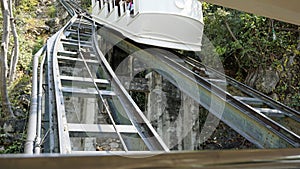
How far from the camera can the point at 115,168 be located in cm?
45

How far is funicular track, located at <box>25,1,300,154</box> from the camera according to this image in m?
1.99

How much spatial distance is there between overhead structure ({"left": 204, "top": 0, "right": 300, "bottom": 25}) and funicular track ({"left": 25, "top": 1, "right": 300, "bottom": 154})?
0.83 metres

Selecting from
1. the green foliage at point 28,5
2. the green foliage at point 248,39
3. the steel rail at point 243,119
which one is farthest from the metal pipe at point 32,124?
the green foliage at point 28,5

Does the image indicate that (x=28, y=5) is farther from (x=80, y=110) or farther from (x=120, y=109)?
(x=120, y=109)

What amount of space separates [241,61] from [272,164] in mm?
4377

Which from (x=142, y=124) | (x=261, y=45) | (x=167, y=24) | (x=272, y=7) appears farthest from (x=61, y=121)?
(x=261, y=45)

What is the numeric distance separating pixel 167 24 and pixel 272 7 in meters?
2.20

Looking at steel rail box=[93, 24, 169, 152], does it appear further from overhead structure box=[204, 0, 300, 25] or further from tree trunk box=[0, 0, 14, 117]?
tree trunk box=[0, 0, 14, 117]

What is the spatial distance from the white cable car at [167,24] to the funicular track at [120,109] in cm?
20

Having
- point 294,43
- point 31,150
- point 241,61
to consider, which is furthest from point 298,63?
point 31,150

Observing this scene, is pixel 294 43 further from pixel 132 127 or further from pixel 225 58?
pixel 132 127

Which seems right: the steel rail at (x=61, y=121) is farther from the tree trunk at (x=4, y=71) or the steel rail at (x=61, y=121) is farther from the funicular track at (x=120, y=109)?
the tree trunk at (x=4, y=71)

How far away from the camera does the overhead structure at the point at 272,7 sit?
141 centimetres

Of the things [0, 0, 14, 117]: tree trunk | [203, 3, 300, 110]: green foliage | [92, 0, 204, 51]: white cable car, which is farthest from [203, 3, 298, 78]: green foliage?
[0, 0, 14, 117]: tree trunk
